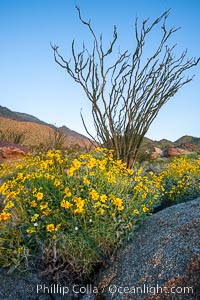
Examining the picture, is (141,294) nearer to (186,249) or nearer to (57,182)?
(186,249)

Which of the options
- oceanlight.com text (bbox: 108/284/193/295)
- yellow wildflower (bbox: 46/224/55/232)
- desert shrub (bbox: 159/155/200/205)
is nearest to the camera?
oceanlight.com text (bbox: 108/284/193/295)

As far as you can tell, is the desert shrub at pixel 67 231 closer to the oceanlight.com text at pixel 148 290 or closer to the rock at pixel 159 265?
the rock at pixel 159 265

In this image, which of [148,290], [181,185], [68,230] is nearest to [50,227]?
[68,230]

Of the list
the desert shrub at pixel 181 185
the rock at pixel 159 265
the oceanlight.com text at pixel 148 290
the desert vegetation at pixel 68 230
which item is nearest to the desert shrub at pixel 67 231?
the desert vegetation at pixel 68 230

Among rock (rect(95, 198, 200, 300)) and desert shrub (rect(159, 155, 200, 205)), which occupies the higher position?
desert shrub (rect(159, 155, 200, 205))

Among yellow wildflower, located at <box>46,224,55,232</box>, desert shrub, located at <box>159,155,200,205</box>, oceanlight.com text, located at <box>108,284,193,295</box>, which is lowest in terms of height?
oceanlight.com text, located at <box>108,284,193,295</box>

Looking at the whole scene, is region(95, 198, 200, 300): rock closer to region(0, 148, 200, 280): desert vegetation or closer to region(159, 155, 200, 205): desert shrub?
region(0, 148, 200, 280): desert vegetation

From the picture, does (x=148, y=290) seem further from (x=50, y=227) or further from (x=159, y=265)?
(x=50, y=227)

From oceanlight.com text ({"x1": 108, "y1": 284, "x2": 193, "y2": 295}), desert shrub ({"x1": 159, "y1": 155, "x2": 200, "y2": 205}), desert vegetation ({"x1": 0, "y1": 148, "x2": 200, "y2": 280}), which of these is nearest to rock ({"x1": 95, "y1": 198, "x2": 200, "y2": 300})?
oceanlight.com text ({"x1": 108, "y1": 284, "x2": 193, "y2": 295})

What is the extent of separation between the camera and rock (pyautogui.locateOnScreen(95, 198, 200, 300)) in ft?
9.25

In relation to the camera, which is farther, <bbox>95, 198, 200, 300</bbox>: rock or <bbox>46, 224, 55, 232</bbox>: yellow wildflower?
<bbox>46, 224, 55, 232</bbox>: yellow wildflower

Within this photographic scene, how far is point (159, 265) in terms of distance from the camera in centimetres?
307

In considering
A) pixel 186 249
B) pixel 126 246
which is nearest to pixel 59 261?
pixel 126 246

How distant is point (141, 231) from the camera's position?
12.4 feet
